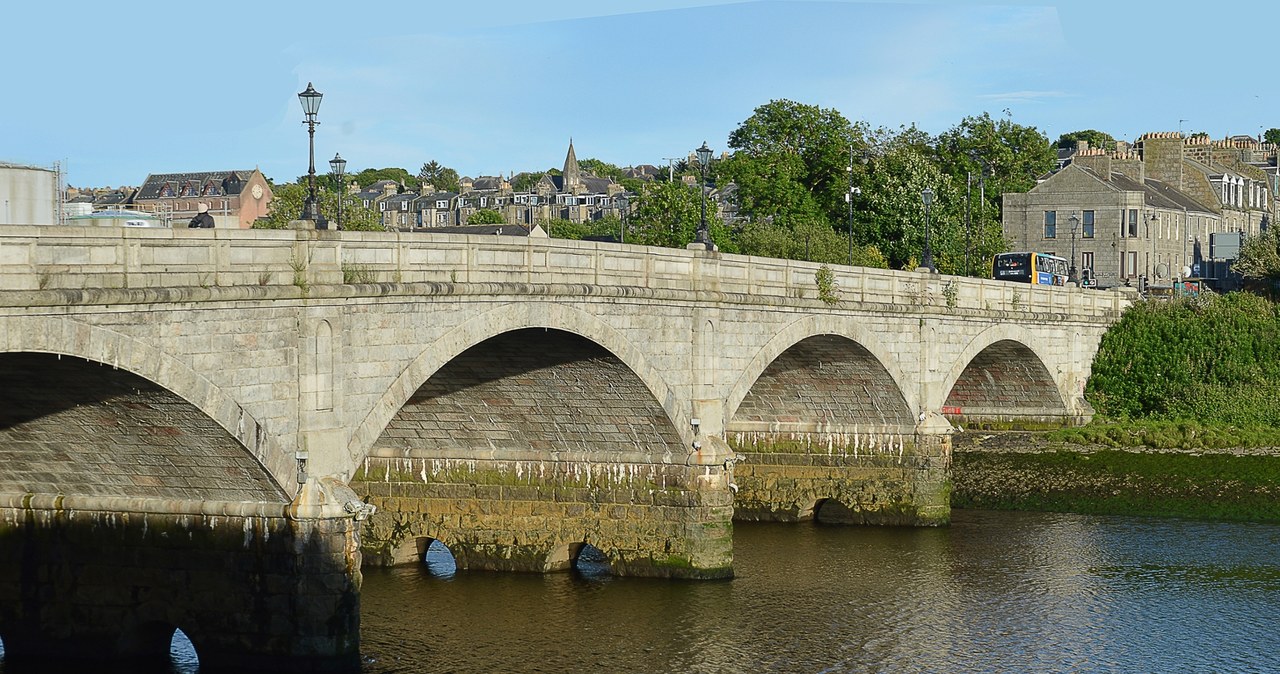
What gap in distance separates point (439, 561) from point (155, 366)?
60.2 feet

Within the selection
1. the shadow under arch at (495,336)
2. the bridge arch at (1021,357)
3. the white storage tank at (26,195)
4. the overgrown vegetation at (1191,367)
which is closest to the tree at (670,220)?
the overgrown vegetation at (1191,367)

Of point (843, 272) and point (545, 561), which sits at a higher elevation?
point (843, 272)

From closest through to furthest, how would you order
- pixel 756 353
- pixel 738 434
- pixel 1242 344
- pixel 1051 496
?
pixel 756 353 < pixel 738 434 < pixel 1051 496 < pixel 1242 344

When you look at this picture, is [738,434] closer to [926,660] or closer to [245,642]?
[926,660]

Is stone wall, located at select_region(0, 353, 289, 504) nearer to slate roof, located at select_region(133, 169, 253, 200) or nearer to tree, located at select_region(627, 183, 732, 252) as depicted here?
tree, located at select_region(627, 183, 732, 252)

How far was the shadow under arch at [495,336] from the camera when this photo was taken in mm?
27734

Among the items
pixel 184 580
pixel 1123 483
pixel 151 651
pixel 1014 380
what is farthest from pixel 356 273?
pixel 1014 380

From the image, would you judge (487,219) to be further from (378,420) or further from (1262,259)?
(378,420)

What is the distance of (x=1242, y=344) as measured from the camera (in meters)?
62.1

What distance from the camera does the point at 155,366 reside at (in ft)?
75.8

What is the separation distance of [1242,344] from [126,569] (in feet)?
154

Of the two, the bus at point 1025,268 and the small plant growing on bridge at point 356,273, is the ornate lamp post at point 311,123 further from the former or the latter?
the bus at point 1025,268

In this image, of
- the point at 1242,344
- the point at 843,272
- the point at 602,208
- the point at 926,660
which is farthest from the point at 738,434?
the point at 602,208

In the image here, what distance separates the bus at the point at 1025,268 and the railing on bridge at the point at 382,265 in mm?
23299
